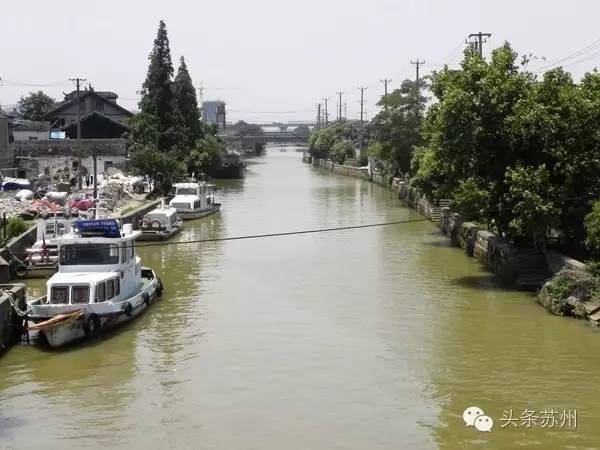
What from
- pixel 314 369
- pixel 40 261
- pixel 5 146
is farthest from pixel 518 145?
pixel 5 146

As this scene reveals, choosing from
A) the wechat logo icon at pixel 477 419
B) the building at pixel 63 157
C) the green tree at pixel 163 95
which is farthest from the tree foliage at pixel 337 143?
the wechat logo icon at pixel 477 419

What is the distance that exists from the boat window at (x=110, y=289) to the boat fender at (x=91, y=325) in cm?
107

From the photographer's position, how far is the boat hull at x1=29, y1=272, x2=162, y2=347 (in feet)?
71.5

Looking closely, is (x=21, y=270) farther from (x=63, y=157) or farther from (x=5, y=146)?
(x=63, y=157)

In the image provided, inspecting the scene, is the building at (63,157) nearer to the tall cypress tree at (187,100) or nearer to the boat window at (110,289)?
the tall cypress tree at (187,100)

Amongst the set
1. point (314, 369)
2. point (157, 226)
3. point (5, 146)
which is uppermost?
point (5, 146)

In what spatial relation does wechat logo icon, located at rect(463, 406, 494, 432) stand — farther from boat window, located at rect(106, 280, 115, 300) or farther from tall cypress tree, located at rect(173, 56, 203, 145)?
tall cypress tree, located at rect(173, 56, 203, 145)

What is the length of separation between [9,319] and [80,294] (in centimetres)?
196

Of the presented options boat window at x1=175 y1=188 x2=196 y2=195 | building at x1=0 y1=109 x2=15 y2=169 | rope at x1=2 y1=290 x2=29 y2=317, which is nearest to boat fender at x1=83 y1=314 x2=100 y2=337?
rope at x1=2 y1=290 x2=29 y2=317

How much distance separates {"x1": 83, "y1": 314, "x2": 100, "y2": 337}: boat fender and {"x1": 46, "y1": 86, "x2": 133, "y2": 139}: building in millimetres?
57144

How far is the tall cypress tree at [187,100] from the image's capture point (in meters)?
85.1

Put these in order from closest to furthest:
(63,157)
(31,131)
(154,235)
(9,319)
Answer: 1. (9,319)
2. (154,235)
3. (63,157)
4. (31,131)

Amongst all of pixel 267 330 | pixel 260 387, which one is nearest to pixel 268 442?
pixel 260 387

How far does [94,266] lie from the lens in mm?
24656
